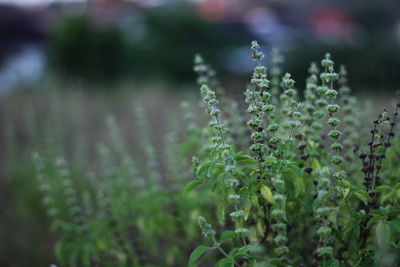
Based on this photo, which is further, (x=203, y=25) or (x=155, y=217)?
(x=203, y=25)

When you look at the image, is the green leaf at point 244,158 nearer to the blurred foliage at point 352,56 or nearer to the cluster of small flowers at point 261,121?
the cluster of small flowers at point 261,121

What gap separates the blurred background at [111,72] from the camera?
212 inches

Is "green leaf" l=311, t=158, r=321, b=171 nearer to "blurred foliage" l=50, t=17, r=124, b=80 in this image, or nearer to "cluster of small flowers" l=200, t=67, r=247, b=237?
"cluster of small flowers" l=200, t=67, r=247, b=237

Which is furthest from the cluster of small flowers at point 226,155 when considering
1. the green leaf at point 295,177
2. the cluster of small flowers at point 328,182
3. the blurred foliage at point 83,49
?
the blurred foliage at point 83,49

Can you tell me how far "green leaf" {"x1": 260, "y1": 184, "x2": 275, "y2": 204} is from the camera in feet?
7.11

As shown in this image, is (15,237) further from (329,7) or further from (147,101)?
(329,7)

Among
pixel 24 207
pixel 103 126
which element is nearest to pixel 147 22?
pixel 103 126

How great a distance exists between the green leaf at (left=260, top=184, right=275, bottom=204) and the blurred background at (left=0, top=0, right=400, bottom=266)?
9.61ft

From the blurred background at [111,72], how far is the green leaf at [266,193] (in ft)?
9.61

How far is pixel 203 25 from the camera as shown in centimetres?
1463

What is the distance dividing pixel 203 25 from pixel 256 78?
1257cm

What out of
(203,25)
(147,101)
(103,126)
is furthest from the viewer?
(203,25)

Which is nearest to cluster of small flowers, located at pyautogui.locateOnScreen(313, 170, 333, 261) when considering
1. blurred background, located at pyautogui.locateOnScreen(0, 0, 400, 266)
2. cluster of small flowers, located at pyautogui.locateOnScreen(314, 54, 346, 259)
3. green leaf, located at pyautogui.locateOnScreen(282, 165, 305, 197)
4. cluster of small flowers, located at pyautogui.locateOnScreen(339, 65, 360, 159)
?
cluster of small flowers, located at pyautogui.locateOnScreen(314, 54, 346, 259)

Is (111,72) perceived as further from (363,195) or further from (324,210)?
(324,210)
